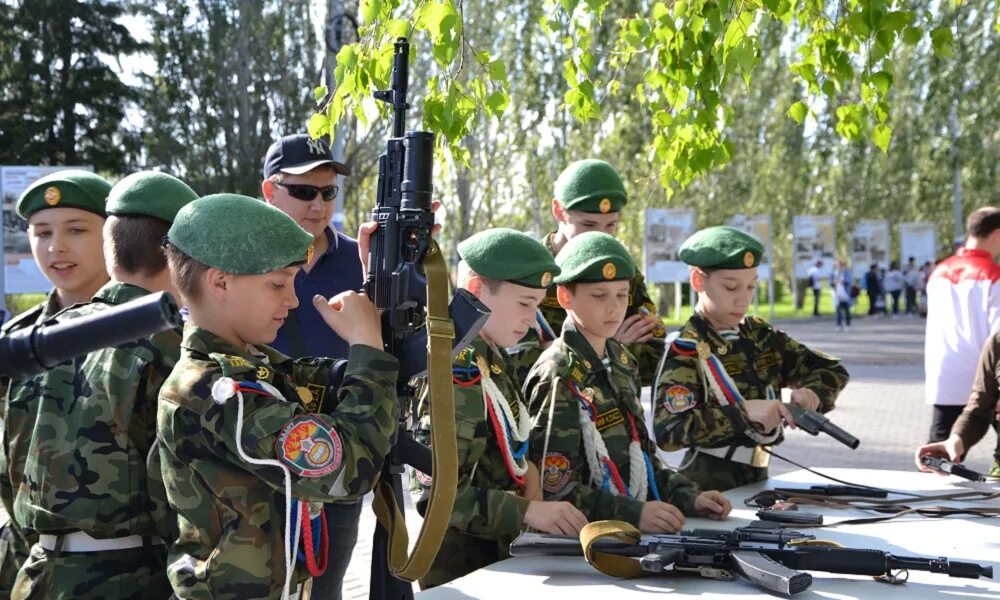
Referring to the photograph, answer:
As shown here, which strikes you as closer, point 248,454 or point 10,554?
point 248,454

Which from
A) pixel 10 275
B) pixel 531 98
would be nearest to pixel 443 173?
pixel 10 275

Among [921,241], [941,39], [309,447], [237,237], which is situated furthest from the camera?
[921,241]

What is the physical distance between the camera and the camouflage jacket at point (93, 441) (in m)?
2.38

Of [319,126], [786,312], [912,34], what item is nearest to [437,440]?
[319,126]

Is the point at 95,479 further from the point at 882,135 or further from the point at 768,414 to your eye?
the point at 882,135

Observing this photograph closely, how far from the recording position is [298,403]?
216cm

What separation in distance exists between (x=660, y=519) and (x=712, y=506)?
0.27 metres

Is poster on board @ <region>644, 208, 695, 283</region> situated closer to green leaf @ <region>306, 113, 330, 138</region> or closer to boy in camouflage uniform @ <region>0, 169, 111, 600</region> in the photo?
green leaf @ <region>306, 113, 330, 138</region>

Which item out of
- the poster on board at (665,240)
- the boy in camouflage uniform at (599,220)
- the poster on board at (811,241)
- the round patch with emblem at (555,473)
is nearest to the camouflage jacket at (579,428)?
the round patch with emblem at (555,473)

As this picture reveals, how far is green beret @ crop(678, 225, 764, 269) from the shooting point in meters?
3.85

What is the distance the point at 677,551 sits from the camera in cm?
247

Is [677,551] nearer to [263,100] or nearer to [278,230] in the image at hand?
[278,230]

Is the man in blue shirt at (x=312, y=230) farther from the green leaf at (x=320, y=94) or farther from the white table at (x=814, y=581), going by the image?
the white table at (x=814, y=581)

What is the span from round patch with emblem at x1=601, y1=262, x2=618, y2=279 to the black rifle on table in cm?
147
